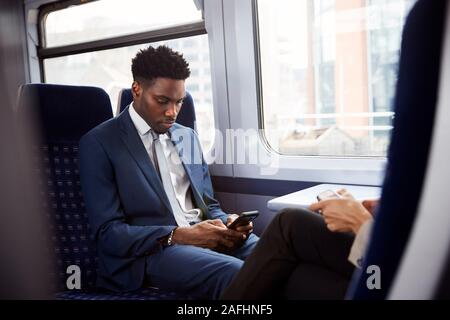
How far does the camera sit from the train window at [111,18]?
2412mm

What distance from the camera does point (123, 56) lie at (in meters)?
2.70

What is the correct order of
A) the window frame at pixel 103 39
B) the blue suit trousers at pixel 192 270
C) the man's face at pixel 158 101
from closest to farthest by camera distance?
the blue suit trousers at pixel 192 270, the man's face at pixel 158 101, the window frame at pixel 103 39

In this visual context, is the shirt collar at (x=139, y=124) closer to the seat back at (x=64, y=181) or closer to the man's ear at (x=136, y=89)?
the man's ear at (x=136, y=89)

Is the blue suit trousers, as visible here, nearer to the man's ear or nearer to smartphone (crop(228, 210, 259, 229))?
smartphone (crop(228, 210, 259, 229))

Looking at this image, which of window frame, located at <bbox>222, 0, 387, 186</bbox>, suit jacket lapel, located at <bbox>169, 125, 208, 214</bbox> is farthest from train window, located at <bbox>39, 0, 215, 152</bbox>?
suit jacket lapel, located at <bbox>169, 125, 208, 214</bbox>

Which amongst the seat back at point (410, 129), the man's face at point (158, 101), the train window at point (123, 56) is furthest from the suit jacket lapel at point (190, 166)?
the seat back at point (410, 129)

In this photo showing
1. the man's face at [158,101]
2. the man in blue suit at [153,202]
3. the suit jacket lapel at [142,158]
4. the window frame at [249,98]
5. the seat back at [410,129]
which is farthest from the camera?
the window frame at [249,98]

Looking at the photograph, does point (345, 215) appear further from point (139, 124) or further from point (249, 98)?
point (249, 98)

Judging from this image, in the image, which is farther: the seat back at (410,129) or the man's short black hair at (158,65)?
the man's short black hair at (158,65)

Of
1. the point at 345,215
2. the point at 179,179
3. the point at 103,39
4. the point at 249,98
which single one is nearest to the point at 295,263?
the point at 345,215

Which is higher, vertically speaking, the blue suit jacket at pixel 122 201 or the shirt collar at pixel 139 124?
the shirt collar at pixel 139 124

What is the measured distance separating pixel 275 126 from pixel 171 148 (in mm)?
594

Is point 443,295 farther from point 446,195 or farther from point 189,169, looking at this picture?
point 189,169

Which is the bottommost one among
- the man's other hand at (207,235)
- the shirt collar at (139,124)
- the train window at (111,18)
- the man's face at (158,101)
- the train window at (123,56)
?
the man's other hand at (207,235)
